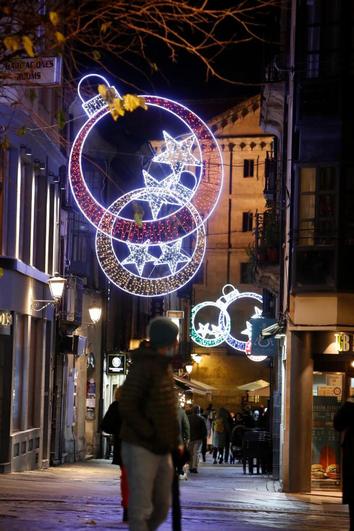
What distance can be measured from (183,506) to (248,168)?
48.0 metres

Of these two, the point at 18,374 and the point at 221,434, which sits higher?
the point at 18,374

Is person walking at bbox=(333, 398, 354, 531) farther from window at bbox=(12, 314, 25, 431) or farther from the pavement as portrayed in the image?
window at bbox=(12, 314, 25, 431)

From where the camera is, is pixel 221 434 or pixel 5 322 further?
pixel 221 434

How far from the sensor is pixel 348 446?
41.3 ft

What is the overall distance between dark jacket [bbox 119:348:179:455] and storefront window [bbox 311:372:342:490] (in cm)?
1601

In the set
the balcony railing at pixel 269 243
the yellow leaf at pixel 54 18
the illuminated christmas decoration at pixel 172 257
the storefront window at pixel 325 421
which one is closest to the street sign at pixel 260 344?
the balcony railing at pixel 269 243

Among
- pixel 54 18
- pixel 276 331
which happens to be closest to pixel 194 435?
pixel 276 331

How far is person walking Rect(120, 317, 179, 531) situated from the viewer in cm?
835

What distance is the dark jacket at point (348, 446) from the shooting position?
1243 centimetres

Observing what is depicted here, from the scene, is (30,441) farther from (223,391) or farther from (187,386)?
(223,391)

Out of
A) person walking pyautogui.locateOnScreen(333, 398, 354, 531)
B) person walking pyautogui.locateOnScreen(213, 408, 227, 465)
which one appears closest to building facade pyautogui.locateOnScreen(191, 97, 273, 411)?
person walking pyautogui.locateOnScreen(213, 408, 227, 465)

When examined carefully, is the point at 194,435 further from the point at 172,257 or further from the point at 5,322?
the point at 5,322

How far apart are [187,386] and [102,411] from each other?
121 inches

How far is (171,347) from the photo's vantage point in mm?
8742
